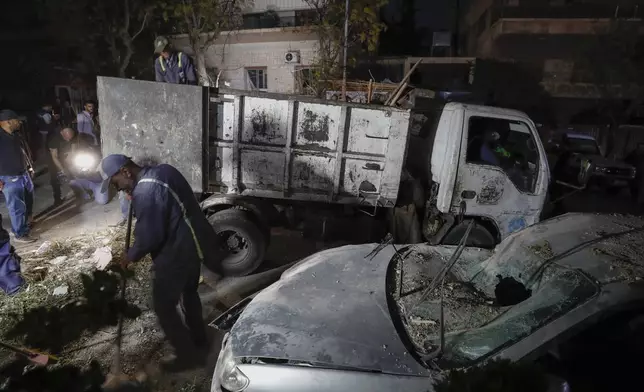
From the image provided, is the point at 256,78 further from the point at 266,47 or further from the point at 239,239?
the point at 239,239

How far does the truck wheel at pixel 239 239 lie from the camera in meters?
5.02

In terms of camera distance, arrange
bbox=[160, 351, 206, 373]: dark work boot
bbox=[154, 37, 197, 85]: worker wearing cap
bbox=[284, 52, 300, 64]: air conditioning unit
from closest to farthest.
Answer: bbox=[160, 351, 206, 373]: dark work boot → bbox=[154, 37, 197, 85]: worker wearing cap → bbox=[284, 52, 300, 64]: air conditioning unit

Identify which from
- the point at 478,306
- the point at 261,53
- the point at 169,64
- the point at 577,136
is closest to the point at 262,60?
the point at 261,53

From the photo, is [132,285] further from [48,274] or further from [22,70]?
[22,70]

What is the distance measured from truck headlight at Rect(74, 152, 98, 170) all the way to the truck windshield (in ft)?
37.6

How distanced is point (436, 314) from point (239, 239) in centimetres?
313

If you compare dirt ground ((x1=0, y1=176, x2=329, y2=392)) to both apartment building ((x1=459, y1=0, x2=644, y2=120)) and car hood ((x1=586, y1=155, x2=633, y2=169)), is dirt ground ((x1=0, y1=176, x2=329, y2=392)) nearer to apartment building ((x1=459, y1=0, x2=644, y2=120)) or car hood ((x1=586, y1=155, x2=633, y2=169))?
car hood ((x1=586, y1=155, x2=633, y2=169))

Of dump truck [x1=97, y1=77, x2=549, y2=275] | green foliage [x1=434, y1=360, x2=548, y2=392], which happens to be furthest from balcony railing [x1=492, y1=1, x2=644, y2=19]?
green foliage [x1=434, y1=360, x2=548, y2=392]

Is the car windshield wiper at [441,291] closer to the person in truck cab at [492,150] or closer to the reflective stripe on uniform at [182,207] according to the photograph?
the reflective stripe on uniform at [182,207]

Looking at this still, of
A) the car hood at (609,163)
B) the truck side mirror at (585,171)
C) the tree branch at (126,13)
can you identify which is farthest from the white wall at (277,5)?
the truck side mirror at (585,171)

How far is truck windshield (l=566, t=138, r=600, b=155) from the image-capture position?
35.5ft

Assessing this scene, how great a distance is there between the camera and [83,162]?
6.92 metres

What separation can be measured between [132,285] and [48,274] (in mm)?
1097

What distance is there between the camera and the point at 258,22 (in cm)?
1462
